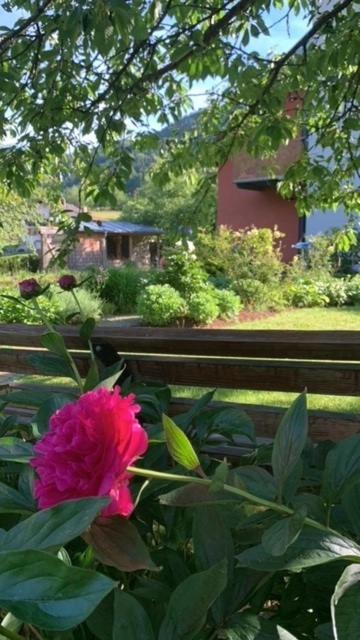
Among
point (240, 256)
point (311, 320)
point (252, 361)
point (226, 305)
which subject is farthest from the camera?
point (240, 256)

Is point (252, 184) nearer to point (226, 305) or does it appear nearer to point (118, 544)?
point (226, 305)

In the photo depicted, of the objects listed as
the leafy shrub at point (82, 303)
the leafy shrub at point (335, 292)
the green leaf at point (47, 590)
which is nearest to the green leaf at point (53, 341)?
the green leaf at point (47, 590)

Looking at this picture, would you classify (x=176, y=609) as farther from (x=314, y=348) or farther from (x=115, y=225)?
(x=115, y=225)

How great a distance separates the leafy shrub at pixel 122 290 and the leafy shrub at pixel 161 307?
318 cm

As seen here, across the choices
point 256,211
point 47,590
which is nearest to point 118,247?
point 256,211

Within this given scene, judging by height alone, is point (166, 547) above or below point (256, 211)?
below

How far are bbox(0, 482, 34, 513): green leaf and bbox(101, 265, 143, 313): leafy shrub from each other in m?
14.8

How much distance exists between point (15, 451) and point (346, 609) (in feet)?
1.74

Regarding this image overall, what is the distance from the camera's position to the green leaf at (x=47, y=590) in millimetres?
490

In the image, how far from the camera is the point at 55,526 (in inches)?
23.7

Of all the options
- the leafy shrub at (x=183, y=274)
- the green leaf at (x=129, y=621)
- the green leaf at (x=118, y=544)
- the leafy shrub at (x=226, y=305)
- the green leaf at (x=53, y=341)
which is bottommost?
the leafy shrub at (x=226, y=305)

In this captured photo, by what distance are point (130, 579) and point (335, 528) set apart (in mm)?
361

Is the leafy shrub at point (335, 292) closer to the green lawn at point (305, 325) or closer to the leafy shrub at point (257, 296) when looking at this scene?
the green lawn at point (305, 325)

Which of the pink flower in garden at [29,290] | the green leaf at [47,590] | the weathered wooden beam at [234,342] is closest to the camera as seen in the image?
the green leaf at [47,590]
